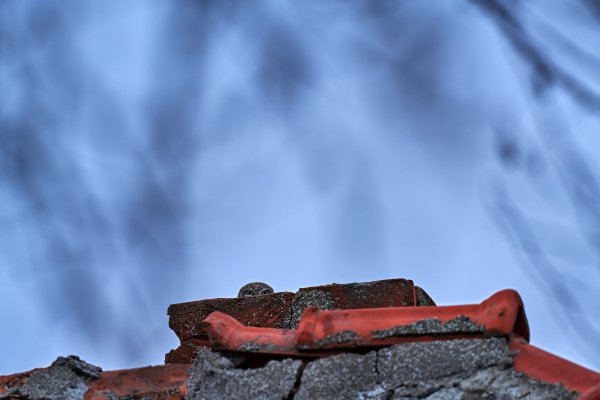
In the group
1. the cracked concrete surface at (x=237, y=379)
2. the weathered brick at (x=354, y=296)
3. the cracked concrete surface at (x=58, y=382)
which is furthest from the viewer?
the weathered brick at (x=354, y=296)

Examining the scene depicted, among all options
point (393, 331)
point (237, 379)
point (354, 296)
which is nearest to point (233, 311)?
point (354, 296)

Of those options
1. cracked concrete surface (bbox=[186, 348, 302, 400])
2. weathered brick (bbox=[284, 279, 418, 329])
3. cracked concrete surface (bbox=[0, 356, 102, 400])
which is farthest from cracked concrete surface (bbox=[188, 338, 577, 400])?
weathered brick (bbox=[284, 279, 418, 329])

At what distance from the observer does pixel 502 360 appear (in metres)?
3.27

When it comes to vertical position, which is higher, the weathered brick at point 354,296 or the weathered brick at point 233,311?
the weathered brick at point 233,311

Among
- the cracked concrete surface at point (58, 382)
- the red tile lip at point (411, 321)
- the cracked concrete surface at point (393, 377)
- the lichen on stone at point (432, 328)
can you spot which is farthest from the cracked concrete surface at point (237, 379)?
the cracked concrete surface at point (58, 382)

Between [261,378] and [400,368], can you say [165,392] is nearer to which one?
[261,378]

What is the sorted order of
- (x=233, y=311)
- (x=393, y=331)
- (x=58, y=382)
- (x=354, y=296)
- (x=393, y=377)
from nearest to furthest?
(x=393, y=377) < (x=393, y=331) < (x=58, y=382) < (x=354, y=296) < (x=233, y=311)

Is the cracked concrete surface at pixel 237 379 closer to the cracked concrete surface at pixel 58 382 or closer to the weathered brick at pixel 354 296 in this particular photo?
the cracked concrete surface at pixel 58 382

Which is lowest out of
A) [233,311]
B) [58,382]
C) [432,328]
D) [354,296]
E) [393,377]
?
[393,377]

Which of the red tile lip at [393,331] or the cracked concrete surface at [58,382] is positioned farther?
the cracked concrete surface at [58,382]

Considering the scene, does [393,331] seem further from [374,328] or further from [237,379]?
[237,379]

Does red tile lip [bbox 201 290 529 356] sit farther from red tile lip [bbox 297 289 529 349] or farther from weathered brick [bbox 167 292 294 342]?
weathered brick [bbox 167 292 294 342]

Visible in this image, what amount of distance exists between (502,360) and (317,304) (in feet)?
6.62

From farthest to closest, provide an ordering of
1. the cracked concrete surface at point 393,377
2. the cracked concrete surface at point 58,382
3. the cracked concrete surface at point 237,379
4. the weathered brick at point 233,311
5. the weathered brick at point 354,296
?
1. the weathered brick at point 233,311
2. the weathered brick at point 354,296
3. the cracked concrete surface at point 58,382
4. the cracked concrete surface at point 237,379
5. the cracked concrete surface at point 393,377
